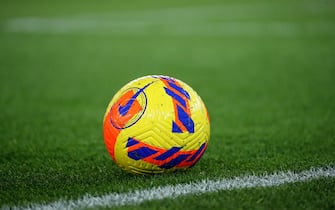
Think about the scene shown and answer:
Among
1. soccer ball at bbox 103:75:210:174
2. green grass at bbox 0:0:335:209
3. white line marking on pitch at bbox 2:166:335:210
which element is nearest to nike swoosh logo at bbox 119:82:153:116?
soccer ball at bbox 103:75:210:174

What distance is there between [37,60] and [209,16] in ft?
41.8

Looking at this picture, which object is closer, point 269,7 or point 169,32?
point 169,32

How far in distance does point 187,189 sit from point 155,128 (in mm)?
512

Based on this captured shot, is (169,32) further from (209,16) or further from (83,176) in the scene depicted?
(83,176)

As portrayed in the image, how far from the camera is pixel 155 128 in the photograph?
3.98 metres

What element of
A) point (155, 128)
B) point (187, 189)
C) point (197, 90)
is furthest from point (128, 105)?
point (197, 90)

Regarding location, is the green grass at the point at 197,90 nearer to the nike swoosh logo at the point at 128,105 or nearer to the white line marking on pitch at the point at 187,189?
the white line marking on pitch at the point at 187,189

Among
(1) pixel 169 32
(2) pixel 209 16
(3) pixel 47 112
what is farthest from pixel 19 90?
(2) pixel 209 16

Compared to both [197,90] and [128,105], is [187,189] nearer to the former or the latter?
[128,105]

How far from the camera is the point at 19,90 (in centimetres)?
922

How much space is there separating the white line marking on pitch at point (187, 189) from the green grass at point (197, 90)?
114 millimetres

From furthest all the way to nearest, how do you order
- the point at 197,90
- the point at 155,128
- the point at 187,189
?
the point at 197,90, the point at 155,128, the point at 187,189

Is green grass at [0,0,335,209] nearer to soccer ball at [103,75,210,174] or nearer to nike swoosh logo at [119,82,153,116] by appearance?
soccer ball at [103,75,210,174]

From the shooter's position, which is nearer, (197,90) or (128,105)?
(128,105)
